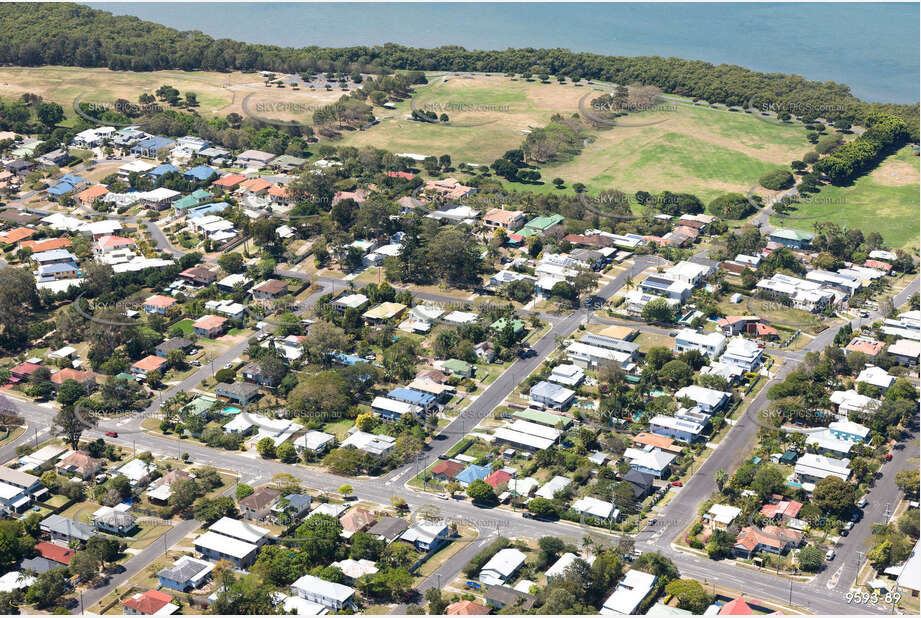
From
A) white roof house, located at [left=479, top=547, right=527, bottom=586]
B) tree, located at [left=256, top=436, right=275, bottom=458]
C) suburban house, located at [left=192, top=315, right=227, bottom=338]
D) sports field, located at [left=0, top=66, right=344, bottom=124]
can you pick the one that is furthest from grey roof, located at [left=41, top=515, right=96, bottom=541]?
sports field, located at [left=0, top=66, right=344, bottom=124]

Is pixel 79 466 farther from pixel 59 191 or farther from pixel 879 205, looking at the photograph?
pixel 879 205

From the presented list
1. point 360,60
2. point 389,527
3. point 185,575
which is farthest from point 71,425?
point 360,60

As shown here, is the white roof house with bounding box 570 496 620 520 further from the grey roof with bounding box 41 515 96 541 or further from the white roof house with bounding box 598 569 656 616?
the grey roof with bounding box 41 515 96 541

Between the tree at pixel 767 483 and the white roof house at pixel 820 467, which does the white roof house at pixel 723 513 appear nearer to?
the tree at pixel 767 483

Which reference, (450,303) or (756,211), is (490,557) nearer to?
(450,303)

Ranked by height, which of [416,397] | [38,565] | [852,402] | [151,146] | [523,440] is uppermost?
[151,146]
